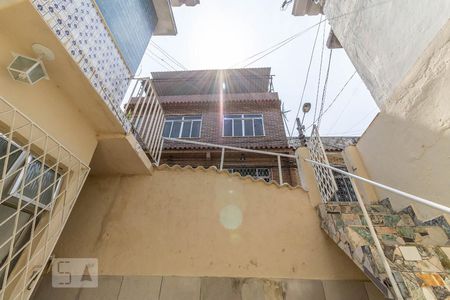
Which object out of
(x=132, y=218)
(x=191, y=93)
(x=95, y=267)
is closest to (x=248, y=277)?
(x=132, y=218)

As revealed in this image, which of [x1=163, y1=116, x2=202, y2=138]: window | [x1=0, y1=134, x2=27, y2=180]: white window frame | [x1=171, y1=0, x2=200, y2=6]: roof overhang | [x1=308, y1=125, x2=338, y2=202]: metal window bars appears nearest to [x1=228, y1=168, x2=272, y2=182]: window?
[x1=163, y1=116, x2=202, y2=138]: window

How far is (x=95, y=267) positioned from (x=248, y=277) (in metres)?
1.88

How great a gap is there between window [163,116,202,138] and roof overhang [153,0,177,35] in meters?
4.15

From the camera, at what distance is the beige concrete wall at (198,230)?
2.59 meters

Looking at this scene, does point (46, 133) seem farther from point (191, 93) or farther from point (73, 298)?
point (191, 93)

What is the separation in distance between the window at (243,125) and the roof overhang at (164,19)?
429cm

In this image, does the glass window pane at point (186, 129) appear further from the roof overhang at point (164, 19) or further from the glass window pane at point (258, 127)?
the roof overhang at point (164, 19)

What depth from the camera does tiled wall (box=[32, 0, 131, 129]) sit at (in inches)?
69.4

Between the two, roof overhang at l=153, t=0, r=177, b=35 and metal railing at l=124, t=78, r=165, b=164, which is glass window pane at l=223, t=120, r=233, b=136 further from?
metal railing at l=124, t=78, r=165, b=164

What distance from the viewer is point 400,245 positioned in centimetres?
194

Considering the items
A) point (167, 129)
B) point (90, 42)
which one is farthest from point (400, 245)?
point (167, 129)

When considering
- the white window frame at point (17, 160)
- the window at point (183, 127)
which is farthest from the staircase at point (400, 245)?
the window at point (183, 127)

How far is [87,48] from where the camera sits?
7.13 feet

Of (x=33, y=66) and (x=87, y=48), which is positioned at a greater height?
(x=87, y=48)
